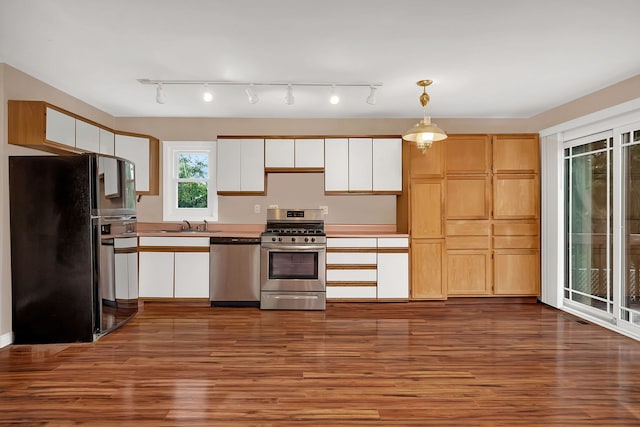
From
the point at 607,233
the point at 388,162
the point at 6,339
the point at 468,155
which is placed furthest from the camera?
the point at 388,162

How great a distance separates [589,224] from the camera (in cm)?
425

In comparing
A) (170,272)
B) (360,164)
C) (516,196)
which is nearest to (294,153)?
(360,164)

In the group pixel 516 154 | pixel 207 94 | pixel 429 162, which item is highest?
pixel 207 94

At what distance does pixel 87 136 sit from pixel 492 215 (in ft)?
15.1

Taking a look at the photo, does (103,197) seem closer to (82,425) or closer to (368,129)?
(82,425)

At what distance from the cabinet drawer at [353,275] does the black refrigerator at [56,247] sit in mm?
2432

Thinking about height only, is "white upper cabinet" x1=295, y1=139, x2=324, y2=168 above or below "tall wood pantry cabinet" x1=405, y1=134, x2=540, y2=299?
above

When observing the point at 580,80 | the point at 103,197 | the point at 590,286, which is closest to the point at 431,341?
the point at 590,286

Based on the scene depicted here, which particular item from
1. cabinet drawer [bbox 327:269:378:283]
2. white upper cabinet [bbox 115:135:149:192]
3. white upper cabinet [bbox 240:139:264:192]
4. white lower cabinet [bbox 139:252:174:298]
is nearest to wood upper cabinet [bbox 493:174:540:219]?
cabinet drawer [bbox 327:269:378:283]

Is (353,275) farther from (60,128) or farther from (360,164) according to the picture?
(60,128)

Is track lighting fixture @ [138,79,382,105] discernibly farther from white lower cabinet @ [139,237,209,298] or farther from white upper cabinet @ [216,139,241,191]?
white lower cabinet @ [139,237,209,298]

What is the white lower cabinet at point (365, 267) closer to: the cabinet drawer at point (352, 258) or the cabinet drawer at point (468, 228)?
the cabinet drawer at point (352, 258)

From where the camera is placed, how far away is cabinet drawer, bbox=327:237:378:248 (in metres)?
4.66

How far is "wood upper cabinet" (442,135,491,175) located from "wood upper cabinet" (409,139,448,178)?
0.34ft
